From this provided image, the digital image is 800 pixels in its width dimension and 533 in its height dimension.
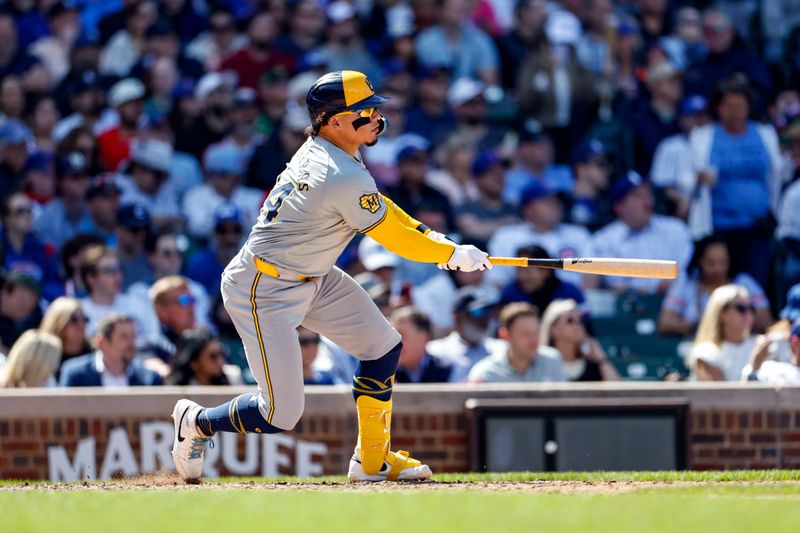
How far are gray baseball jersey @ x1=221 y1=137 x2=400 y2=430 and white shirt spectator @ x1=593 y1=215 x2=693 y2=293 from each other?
206 inches

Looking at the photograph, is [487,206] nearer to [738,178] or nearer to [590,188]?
[590,188]

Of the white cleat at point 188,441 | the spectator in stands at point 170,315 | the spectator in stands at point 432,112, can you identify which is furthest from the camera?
the spectator in stands at point 432,112

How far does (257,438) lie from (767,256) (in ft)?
14.9

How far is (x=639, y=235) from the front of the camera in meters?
11.2

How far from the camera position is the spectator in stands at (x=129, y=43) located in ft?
43.9

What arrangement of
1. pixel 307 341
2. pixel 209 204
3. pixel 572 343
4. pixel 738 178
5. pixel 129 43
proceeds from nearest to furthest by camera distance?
pixel 307 341 → pixel 572 343 → pixel 738 178 → pixel 209 204 → pixel 129 43

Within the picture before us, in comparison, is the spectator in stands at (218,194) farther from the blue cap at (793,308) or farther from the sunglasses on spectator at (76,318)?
the blue cap at (793,308)

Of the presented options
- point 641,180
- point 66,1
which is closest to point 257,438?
point 641,180

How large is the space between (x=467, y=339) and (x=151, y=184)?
12.0 feet

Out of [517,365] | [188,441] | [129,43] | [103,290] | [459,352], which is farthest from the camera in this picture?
[129,43]

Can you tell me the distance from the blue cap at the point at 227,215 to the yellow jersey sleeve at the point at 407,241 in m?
5.06

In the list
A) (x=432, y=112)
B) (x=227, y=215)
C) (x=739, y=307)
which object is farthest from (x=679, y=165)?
(x=227, y=215)

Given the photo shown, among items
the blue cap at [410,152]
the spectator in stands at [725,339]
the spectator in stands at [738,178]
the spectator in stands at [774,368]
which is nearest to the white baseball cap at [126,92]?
the blue cap at [410,152]

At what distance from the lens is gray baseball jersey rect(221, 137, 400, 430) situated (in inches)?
235
